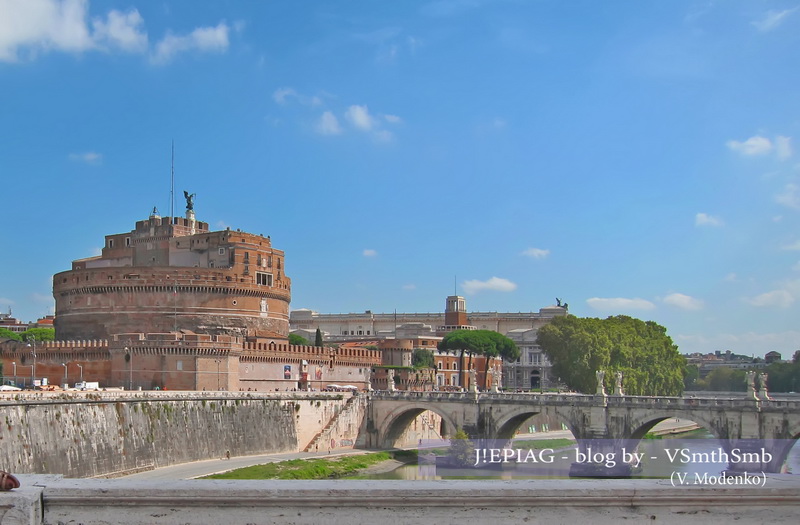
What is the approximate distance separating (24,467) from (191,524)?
31.8 meters

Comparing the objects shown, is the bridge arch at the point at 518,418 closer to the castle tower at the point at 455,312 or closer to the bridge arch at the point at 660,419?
the bridge arch at the point at 660,419

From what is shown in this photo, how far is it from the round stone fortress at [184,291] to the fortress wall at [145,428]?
13.6 m

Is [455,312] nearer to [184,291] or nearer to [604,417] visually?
[184,291]

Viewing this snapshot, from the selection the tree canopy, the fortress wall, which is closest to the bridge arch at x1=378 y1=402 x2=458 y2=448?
the fortress wall

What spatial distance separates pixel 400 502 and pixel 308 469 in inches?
1684

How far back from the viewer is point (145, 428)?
146ft

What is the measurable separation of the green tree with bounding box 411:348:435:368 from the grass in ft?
108

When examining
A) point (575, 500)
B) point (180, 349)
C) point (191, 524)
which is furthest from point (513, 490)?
point (180, 349)

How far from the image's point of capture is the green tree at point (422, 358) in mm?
89000

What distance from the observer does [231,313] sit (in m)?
69.9

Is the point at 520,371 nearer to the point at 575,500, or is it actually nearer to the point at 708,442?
the point at 708,442

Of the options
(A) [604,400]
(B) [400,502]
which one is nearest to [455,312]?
(A) [604,400]

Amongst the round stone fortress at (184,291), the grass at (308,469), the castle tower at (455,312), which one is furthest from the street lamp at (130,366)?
the castle tower at (455,312)

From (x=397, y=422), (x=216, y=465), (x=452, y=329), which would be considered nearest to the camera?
(x=216, y=465)
